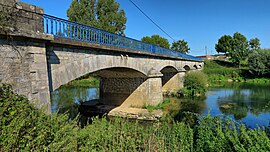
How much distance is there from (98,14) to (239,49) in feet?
111

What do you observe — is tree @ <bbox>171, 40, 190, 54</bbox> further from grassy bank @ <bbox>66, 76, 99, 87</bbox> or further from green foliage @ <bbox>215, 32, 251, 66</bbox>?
grassy bank @ <bbox>66, 76, 99, 87</bbox>

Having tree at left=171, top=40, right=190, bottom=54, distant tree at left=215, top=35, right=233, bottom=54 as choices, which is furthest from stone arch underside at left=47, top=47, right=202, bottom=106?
tree at left=171, top=40, right=190, bottom=54

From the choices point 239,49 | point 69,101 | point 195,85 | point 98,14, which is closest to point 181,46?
point 239,49

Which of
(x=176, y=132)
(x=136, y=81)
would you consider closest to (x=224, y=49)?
(x=136, y=81)

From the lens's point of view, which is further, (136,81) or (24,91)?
(136,81)

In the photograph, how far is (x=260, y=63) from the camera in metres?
32.7

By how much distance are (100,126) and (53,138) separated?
1.68m

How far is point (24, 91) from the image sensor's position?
4328mm

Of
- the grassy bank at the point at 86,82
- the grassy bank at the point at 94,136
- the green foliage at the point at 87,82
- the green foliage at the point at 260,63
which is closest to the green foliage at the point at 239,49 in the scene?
the green foliage at the point at 260,63

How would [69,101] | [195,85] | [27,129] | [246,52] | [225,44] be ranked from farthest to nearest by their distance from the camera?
1. [225,44]
2. [246,52]
3. [195,85]
4. [69,101]
5. [27,129]

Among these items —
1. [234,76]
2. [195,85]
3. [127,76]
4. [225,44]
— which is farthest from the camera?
[225,44]

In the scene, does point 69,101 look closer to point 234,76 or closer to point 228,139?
point 228,139

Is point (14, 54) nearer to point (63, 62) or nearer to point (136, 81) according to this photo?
point (63, 62)

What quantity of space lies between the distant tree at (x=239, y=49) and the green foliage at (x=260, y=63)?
845cm
